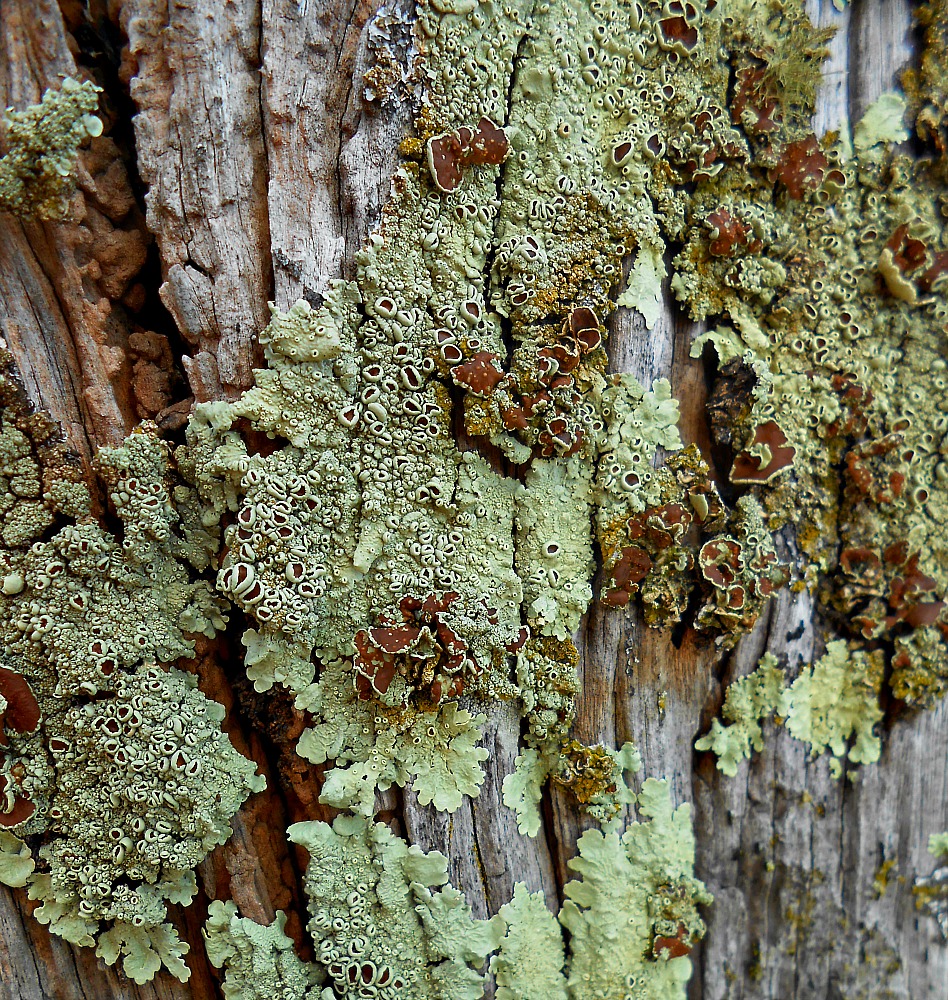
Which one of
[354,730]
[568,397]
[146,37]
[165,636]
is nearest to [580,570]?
[568,397]

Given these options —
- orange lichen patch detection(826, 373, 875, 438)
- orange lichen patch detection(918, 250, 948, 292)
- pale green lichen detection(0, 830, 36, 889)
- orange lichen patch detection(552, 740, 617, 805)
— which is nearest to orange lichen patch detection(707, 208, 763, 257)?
orange lichen patch detection(826, 373, 875, 438)

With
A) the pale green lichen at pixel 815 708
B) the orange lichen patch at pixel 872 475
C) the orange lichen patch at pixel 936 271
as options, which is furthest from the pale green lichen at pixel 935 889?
the orange lichen patch at pixel 936 271

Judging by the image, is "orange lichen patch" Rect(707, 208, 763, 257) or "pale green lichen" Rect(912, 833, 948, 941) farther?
"pale green lichen" Rect(912, 833, 948, 941)

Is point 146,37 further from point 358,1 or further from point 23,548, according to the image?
point 23,548

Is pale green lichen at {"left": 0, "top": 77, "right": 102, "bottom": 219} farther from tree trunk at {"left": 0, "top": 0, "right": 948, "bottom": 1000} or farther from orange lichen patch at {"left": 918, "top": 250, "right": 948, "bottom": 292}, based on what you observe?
orange lichen patch at {"left": 918, "top": 250, "right": 948, "bottom": 292}

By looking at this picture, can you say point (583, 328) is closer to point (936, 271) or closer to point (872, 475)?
point (872, 475)

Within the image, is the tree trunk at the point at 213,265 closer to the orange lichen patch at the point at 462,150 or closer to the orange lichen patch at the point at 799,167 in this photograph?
the orange lichen patch at the point at 462,150
